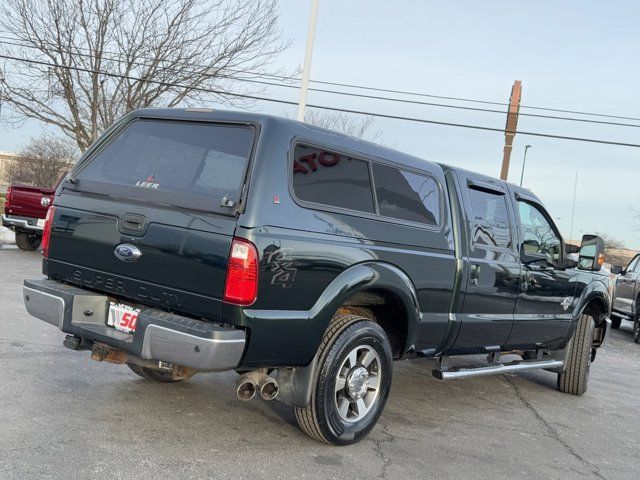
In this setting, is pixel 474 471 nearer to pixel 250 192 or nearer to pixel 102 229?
pixel 250 192

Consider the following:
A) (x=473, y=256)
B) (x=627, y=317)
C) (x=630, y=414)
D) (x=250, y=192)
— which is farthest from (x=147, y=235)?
(x=627, y=317)

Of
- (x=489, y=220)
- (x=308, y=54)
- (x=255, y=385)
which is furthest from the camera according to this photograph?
(x=308, y=54)

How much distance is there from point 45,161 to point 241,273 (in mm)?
46594

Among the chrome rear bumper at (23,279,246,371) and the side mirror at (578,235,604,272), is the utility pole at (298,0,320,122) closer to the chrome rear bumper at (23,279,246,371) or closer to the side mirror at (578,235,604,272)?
the side mirror at (578,235,604,272)

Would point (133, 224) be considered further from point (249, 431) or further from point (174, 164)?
point (249, 431)

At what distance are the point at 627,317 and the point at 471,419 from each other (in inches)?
366

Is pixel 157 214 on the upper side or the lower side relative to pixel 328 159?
lower

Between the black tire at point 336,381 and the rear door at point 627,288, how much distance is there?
10072 mm

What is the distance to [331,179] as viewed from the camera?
4180 mm

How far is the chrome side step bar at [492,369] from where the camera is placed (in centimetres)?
516

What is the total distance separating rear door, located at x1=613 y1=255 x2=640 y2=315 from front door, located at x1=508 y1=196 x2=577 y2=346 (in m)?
7.48

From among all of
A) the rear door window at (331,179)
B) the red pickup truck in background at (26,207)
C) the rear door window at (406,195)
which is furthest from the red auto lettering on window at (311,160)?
the red pickup truck in background at (26,207)

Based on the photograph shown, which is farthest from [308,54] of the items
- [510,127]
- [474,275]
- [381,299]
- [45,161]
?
[45,161]

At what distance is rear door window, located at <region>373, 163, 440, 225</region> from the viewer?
14.9ft
